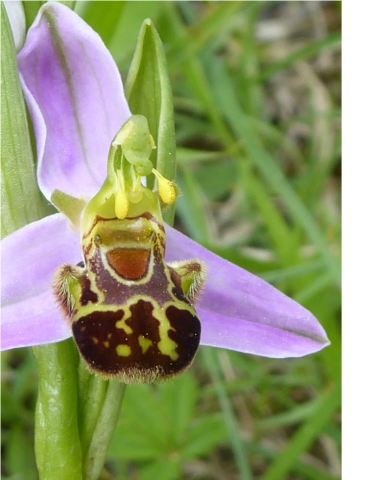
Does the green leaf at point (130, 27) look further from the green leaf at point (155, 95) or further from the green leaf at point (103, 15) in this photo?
the green leaf at point (155, 95)

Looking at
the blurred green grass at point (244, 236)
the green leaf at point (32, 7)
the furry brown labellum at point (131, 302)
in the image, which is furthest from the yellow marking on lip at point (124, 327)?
the blurred green grass at point (244, 236)

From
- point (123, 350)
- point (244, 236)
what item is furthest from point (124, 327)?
point (244, 236)

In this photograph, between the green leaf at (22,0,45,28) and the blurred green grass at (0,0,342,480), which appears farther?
the blurred green grass at (0,0,342,480)

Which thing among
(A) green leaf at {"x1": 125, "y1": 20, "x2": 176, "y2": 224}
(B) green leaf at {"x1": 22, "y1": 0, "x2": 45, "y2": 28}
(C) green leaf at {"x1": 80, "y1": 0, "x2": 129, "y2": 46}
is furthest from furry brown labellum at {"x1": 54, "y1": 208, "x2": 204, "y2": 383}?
(C) green leaf at {"x1": 80, "y1": 0, "x2": 129, "y2": 46}

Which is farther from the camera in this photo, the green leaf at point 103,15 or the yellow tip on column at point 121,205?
the green leaf at point 103,15

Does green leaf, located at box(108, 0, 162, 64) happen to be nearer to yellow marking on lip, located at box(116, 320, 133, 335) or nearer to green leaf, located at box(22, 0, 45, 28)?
green leaf, located at box(22, 0, 45, 28)
